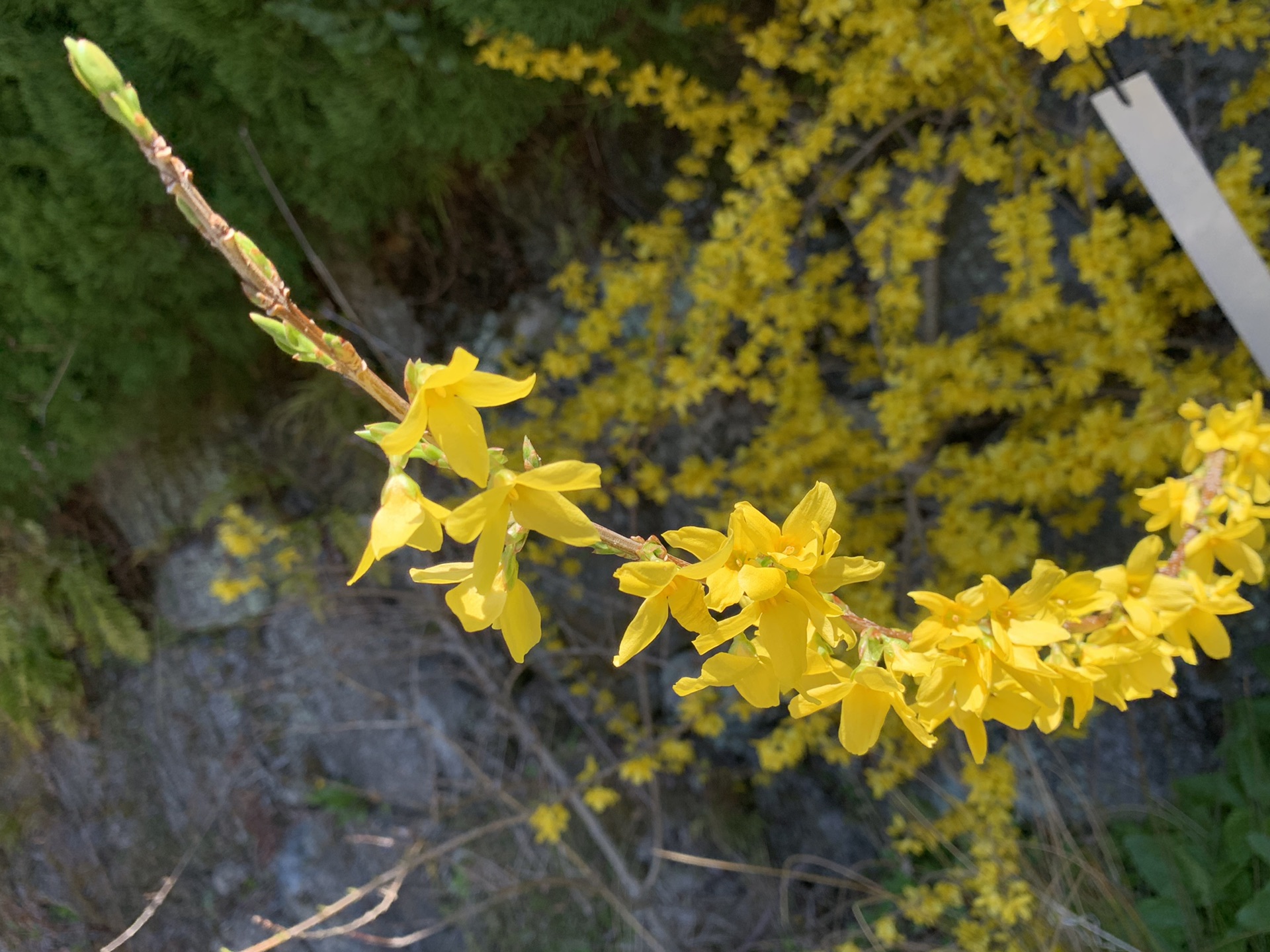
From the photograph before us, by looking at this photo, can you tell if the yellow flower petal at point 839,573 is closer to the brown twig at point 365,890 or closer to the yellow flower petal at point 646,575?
the yellow flower petal at point 646,575

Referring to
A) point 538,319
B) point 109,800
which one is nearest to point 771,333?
point 538,319

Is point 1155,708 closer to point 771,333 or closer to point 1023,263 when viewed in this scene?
point 1023,263

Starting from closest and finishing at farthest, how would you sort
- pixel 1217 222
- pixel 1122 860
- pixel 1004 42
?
pixel 1217 222 < pixel 1004 42 < pixel 1122 860

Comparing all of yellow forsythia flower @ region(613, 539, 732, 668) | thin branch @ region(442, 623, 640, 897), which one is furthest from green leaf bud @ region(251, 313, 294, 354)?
thin branch @ region(442, 623, 640, 897)

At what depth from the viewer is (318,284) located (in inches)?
100

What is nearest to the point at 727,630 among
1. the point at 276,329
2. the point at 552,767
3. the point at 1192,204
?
the point at 276,329

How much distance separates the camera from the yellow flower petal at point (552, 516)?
2.21 feet

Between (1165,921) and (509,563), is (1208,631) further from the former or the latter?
(1165,921)

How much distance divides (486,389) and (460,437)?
0.17 ft

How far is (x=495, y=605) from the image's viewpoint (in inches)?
27.8

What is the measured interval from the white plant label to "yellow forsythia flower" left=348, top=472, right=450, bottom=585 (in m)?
1.41

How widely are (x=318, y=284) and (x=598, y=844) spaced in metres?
2.48

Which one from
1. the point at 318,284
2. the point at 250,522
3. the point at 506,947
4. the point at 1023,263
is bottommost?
the point at 506,947

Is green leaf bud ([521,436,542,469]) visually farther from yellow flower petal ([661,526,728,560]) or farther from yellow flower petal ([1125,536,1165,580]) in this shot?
yellow flower petal ([1125,536,1165,580])
